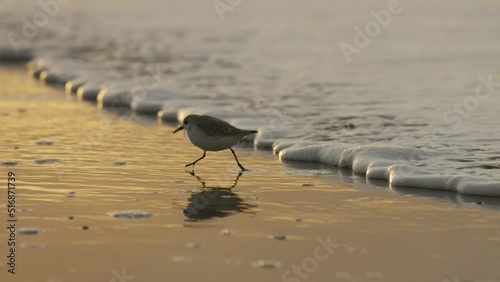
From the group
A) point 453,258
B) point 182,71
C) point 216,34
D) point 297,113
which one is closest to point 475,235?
point 453,258

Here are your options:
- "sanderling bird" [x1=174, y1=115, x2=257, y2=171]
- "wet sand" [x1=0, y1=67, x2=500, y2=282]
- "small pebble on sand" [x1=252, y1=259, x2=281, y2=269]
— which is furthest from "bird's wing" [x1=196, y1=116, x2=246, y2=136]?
"small pebble on sand" [x1=252, y1=259, x2=281, y2=269]

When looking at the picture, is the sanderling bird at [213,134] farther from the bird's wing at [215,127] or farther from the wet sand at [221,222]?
the wet sand at [221,222]

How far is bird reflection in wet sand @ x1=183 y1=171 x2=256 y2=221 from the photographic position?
758cm

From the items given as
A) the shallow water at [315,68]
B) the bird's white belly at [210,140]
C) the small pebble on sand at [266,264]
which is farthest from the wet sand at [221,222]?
the shallow water at [315,68]

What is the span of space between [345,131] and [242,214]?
3.82m

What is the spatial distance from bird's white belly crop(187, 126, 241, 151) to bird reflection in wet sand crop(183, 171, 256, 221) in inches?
28.7

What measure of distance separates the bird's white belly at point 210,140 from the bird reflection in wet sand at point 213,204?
0.73 m

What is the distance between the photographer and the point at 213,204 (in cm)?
801

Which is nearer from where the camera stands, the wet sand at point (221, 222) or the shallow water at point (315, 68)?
the wet sand at point (221, 222)

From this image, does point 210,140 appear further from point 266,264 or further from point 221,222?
point 266,264

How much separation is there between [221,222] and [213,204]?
0.73m

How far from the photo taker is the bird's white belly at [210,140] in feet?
30.9

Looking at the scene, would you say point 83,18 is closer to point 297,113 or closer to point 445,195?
point 297,113

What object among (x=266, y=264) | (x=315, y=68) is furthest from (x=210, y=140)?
(x=315, y=68)
